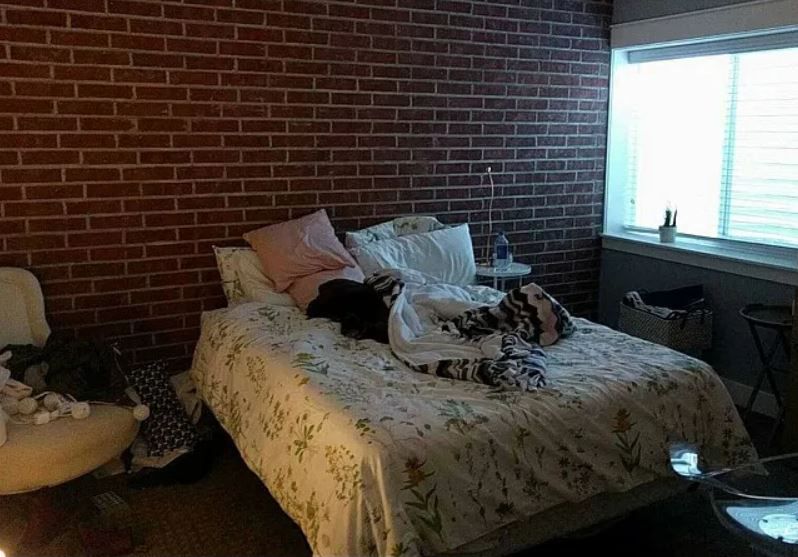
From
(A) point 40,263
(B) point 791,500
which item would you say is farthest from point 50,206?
(B) point 791,500

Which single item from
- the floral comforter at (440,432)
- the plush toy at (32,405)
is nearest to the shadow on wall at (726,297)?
the floral comforter at (440,432)

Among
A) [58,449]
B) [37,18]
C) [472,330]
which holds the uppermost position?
[37,18]

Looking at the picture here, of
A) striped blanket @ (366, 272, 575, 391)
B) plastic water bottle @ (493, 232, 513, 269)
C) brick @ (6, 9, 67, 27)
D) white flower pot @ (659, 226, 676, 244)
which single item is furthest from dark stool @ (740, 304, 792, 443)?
brick @ (6, 9, 67, 27)

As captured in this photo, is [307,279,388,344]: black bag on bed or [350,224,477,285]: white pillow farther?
[350,224,477,285]: white pillow

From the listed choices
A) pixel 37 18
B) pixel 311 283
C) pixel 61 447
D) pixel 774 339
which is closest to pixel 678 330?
pixel 774 339

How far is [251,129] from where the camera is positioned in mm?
3605

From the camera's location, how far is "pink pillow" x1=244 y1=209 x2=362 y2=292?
3486mm

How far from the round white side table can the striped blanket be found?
55 cm

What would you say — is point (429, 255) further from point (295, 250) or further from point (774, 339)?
point (774, 339)

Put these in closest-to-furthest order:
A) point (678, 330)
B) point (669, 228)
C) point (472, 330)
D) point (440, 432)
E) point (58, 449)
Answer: point (440, 432), point (58, 449), point (472, 330), point (678, 330), point (669, 228)

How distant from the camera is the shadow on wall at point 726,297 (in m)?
3.80

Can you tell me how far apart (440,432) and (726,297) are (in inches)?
94.6

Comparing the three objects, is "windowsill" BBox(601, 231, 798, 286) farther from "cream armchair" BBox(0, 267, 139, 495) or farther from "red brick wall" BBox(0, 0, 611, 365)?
"cream armchair" BBox(0, 267, 139, 495)

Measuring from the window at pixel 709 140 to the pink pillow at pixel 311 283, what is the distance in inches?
78.5
